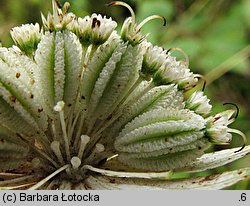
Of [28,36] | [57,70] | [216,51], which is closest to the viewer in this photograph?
[57,70]

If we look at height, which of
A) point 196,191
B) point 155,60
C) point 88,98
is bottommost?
point 196,191

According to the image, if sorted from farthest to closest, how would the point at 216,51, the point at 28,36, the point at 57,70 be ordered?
1. the point at 216,51
2. the point at 28,36
3. the point at 57,70

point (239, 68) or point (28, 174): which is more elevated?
point (239, 68)

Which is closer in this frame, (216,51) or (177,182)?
(177,182)

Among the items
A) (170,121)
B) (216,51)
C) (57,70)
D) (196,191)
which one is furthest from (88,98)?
(216,51)

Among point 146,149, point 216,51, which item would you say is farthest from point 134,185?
point 216,51

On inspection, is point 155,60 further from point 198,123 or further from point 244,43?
point 244,43
